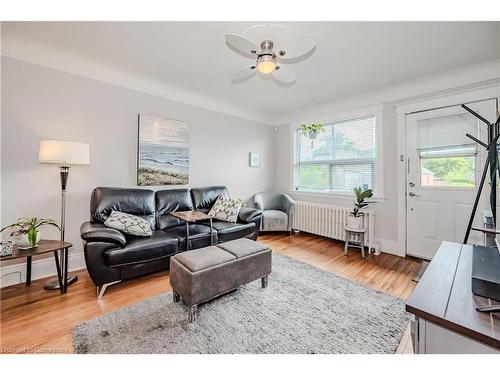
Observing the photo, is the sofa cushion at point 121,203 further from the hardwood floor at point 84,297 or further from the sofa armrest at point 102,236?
the hardwood floor at point 84,297

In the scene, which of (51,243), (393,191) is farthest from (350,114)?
(51,243)

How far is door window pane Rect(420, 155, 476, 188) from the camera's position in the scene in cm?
275

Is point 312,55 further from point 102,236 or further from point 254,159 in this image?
point 102,236

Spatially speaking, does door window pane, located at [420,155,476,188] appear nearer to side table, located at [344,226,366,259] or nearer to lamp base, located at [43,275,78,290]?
side table, located at [344,226,366,259]

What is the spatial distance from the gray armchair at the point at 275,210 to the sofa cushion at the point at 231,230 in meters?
0.77

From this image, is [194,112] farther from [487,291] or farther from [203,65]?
[487,291]

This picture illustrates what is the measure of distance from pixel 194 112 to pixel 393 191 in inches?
135

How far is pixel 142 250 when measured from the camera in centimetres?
222

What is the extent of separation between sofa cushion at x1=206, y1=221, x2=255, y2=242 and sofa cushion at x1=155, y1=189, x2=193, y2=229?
1.83 ft

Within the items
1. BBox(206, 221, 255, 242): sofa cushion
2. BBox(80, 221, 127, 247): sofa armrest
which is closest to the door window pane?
BBox(206, 221, 255, 242): sofa cushion

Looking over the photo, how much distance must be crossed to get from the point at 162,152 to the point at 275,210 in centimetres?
241

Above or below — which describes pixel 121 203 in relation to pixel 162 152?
below

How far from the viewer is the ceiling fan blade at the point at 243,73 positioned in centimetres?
212

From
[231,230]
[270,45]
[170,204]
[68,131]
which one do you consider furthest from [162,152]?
[270,45]
